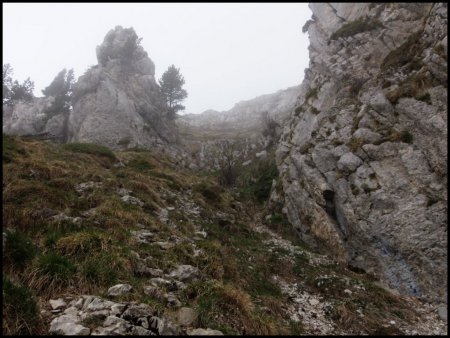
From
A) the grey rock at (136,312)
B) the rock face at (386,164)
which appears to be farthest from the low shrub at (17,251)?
the rock face at (386,164)

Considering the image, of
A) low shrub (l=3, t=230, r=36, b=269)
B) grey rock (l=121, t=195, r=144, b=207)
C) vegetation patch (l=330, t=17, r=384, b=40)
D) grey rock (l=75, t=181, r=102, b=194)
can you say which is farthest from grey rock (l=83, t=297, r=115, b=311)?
vegetation patch (l=330, t=17, r=384, b=40)

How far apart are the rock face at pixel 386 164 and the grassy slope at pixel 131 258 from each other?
2.09 metres

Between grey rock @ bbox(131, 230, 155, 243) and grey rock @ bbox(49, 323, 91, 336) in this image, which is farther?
grey rock @ bbox(131, 230, 155, 243)

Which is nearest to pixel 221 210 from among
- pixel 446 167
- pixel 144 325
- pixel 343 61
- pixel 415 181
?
pixel 415 181

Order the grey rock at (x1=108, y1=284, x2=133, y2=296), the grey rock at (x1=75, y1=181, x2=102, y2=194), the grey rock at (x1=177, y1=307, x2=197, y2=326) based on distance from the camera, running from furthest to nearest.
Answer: the grey rock at (x1=75, y1=181, x2=102, y2=194) < the grey rock at (x1=108, y1=284, x2=133, y2=296) < the grey rock at (x1=177, y1=307, x2=197, y2=326)

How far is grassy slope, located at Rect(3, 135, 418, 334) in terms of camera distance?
8.31 m

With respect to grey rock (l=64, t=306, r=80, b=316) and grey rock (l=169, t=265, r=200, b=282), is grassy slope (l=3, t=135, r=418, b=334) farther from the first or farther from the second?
grey rock (l=64, t=306, r=80, b=316)

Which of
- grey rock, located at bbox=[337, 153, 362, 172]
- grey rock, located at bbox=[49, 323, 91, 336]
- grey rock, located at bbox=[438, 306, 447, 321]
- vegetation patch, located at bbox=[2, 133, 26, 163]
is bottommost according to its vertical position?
grey rock, located at bbox=[438, 306, 447, 321]

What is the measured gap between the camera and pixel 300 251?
19.4 metres

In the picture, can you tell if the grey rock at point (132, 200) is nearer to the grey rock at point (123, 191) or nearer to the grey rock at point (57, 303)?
the grey rock at point (123, 191)

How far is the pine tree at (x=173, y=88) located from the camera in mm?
66188

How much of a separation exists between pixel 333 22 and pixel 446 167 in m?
32.2

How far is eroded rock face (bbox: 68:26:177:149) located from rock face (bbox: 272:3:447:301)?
1111 inches

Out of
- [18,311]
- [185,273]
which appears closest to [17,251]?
[18,311]
